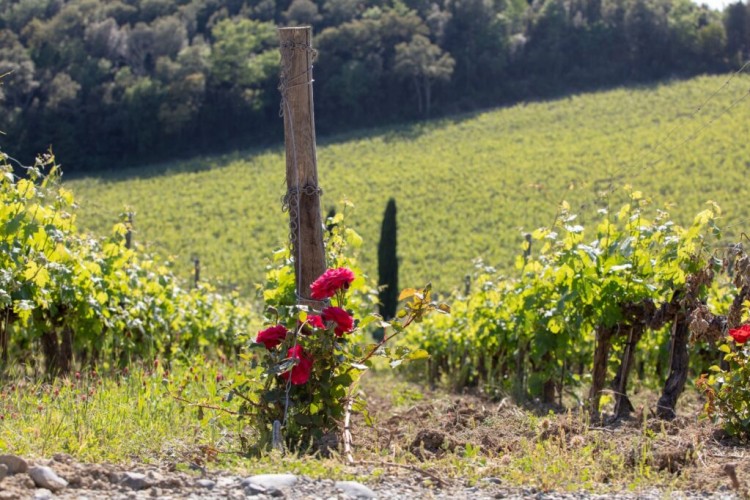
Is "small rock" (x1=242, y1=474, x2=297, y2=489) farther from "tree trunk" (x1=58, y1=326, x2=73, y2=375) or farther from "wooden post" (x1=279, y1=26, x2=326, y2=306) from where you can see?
"tree trunk" (x1=58, y1=326, x2=73, y2=375)

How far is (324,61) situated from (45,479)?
198 feet

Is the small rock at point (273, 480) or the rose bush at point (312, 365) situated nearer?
the small rock at point (273, 480)

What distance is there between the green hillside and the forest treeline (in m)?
3.20

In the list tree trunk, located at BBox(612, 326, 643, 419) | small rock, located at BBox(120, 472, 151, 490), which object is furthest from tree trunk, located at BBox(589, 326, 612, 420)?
small rock, located at BBox(120, 472, 151, 490)

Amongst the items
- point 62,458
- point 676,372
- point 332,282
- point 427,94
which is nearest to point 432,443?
point 332,282

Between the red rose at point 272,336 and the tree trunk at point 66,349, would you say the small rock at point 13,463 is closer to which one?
the red rose at point 272,336

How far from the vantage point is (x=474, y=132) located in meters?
56.7

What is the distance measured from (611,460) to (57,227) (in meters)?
4.62

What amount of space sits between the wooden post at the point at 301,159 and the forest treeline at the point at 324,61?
155ft

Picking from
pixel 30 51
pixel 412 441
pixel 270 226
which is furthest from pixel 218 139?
pixel 412 441

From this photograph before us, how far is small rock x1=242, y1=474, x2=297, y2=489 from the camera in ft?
12.3

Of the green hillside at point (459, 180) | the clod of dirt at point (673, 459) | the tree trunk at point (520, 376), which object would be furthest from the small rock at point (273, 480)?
the green hillside at point (459, 180)

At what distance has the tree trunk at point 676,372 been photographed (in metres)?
6.17

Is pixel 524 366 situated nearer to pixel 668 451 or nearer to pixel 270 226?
pixel 668 451
